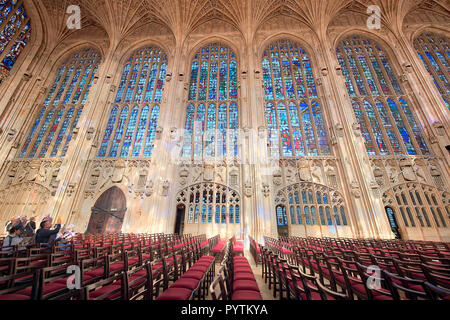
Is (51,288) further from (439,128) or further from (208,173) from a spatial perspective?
(439,128)

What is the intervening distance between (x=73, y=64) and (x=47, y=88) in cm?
332

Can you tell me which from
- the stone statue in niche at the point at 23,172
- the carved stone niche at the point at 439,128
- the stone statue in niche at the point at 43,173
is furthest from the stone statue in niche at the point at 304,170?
the stone statue in niche at the point at 23,172

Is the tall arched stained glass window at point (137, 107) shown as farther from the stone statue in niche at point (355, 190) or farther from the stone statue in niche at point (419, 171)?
the stone statue in niche at point (419, 171)

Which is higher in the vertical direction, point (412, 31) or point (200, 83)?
point (412, 31)

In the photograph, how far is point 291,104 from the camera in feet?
44.8

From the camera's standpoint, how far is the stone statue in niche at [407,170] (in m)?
10.5

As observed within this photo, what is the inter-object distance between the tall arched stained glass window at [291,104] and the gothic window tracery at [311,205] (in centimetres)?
243

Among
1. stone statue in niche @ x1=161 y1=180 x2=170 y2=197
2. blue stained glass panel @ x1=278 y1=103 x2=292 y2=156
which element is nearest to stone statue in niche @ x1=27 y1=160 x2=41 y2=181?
stone statue in niche @ x1=161 y1=180 x2=170 y2=197

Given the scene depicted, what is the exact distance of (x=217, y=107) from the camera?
13680 millimetres

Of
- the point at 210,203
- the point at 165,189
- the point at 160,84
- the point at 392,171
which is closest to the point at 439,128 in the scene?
the point at 392,171

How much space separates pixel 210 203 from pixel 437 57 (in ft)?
69.9
